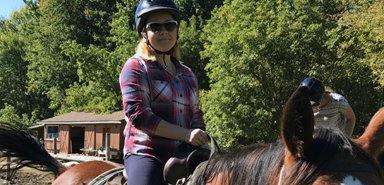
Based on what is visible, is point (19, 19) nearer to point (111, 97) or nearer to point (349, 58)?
point (111, 97)

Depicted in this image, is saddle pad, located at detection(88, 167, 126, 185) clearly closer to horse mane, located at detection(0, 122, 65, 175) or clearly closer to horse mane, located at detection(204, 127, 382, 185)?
Answer: horse mane, located at detection(0, 122, 65, 175)

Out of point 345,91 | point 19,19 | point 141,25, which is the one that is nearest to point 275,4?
point 345,91

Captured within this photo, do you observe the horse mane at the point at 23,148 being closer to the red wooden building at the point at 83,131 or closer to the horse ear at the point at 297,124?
the horse ear at the point at 297,124

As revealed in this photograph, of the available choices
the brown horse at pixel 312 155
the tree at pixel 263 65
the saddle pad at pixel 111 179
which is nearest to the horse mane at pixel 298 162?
the brown horse at pixel 312 155

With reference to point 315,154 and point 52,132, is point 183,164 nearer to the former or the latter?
point 315,154

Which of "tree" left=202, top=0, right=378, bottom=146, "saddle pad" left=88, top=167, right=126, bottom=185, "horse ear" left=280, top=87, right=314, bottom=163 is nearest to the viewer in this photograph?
"horse ear" left=280, top=87, right=314, bottom=163

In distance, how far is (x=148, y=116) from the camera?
2650mm

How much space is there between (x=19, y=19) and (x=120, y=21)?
28.7m

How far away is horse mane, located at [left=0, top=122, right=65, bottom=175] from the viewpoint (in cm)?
432

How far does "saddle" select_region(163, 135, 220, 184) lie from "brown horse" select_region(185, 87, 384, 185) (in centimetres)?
56

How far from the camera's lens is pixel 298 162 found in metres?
1.78

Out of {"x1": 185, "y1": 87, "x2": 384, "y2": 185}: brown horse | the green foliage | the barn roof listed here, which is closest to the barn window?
the barn roof

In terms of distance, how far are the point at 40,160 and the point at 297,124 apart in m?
3.44

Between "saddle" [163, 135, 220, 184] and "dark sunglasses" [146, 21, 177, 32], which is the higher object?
"dark sunglasses" [146, 21, 177, 32]
